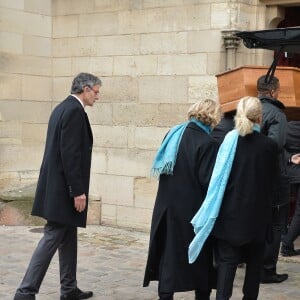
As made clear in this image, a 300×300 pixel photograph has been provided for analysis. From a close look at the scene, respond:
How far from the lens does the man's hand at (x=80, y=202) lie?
5.16m

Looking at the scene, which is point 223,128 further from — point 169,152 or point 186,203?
point 186,203

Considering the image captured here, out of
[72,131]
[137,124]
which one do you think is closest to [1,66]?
[137,124]

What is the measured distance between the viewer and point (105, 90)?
28.9 feet

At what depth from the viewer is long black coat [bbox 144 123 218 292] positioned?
4.83 metres

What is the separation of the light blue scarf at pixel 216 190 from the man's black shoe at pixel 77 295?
53.6 inches

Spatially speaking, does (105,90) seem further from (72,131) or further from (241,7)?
(72,131)

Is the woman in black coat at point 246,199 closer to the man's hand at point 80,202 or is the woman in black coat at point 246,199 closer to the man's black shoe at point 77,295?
the man's hand at point 80,202

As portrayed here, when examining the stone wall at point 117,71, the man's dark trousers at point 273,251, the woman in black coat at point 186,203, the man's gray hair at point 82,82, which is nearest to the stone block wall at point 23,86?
the stone wall at point 117,71

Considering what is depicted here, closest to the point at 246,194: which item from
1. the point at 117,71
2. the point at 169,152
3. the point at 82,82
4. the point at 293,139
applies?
the point at 169,152

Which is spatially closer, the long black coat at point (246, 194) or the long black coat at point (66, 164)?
the long black coat at point (246, 194)

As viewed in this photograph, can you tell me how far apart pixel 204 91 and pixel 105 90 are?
4.93ft

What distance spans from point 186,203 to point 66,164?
99 centimetres

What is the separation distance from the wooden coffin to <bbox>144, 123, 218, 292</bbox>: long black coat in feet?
4.98

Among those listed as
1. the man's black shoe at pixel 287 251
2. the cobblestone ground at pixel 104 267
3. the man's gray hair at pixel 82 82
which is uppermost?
the man's gray hair at pixel 82 82
